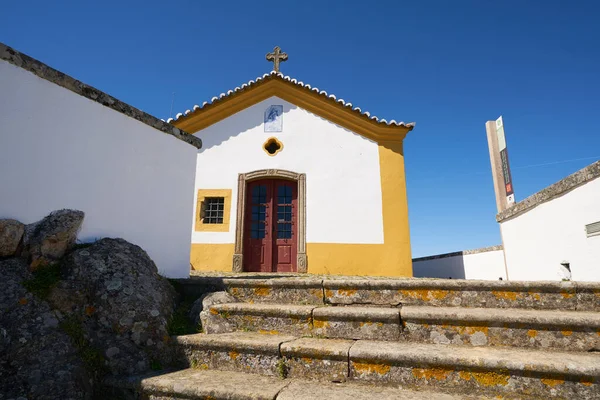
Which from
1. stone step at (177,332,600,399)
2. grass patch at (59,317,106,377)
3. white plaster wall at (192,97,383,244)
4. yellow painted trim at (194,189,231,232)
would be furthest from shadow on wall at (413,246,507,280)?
grass patch at (59,317,106,377)

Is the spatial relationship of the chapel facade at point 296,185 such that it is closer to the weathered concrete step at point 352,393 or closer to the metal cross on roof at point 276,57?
the metal cross on roof at point 276,57

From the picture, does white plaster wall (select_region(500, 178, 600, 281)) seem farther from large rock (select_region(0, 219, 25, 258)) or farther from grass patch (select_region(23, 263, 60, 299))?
large rock (select_region(0, 219, 25, 258))

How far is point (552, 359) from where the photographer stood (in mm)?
1926

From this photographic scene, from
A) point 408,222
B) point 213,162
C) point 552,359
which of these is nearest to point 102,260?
point 552,359

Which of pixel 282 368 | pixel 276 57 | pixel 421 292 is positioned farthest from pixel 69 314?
pixel 276 57

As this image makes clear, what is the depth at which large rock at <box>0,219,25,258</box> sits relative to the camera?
2377 millimetres

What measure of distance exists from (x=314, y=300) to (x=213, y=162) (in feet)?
19.9

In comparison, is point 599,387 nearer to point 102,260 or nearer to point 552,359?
point 552,359

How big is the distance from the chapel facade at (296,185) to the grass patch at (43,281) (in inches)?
205

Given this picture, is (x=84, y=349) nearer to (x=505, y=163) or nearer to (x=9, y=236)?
(x=9, y=236)

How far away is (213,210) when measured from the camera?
8.15m

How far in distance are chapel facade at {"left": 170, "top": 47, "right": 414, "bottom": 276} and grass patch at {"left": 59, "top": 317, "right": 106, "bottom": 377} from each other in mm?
5390

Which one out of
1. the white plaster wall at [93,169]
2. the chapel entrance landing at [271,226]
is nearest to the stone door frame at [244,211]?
the chapel entrance landing at [271,226]

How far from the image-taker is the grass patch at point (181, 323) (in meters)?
2.66
